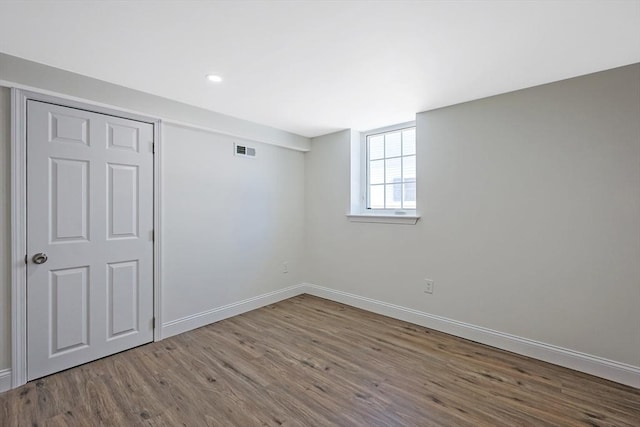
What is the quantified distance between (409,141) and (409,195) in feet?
2.12

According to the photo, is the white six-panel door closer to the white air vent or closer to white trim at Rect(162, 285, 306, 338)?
white trim at Rect(162, 285, 306, 338)

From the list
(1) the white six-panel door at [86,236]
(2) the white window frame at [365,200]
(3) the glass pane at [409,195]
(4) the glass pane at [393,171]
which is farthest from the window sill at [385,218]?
(1) the white six-panel door at [86,236]

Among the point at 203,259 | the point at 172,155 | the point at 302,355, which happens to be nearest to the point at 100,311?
the point at 203,259

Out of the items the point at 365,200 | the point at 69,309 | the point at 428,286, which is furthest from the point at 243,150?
the point at 428,286

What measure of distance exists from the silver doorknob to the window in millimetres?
3234

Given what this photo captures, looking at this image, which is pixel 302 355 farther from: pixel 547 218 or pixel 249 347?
pixel 547 218

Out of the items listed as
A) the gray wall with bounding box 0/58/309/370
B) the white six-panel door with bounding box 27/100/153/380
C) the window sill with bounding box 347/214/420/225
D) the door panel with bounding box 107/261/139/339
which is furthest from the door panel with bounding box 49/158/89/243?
the window sill with bounding box 347/214/420/225

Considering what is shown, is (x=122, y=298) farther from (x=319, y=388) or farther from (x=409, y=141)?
(x=409, y=141)

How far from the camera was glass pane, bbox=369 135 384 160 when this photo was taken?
12.3 ft

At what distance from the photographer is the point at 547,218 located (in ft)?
7.79

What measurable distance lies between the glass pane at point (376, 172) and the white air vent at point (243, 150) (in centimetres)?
155

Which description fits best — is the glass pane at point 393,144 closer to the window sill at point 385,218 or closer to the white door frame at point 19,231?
the window sill at point 385,218

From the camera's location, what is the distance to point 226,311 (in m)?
3.30

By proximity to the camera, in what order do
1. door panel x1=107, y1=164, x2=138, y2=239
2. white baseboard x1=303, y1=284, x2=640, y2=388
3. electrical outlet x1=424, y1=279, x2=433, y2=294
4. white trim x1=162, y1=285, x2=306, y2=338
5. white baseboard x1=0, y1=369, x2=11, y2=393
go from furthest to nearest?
1. electrical outlet x1=424, y1=279, x2=433, y2=294
2. white trim x1=162, y1=285, x2=306, y2=338
3. door panel x1=107, y1=164, x2=138, y2=239
4. white baseboard x1=303, y1=284, x2=640, y2=388
5. white baseboard x1=0, y1=369, x2=11, y2=393
